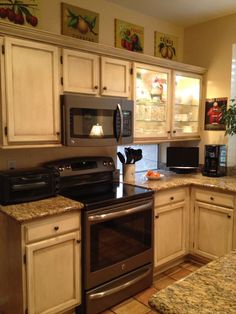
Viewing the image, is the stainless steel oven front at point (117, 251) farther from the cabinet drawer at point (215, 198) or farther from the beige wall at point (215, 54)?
the beige wall at point (215, 54)

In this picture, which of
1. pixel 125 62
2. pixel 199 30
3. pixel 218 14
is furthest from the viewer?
pixel 199 30

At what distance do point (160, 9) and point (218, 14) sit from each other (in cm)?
69

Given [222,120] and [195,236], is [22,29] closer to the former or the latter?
[222,120]

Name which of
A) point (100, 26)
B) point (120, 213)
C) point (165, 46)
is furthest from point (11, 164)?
point (165, 46)

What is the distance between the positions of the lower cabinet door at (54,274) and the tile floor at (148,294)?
0.43m

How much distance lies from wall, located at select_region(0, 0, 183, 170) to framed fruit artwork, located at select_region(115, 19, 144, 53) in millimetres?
53

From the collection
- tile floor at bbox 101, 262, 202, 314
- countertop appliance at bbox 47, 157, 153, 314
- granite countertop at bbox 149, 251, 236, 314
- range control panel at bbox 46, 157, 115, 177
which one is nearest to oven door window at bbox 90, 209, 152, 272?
countertop appliance at bbox 47, 157, 153, 314

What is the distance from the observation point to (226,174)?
337 cm

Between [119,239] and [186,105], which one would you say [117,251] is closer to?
[119,239]

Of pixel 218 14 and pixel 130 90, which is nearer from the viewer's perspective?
pixel 130 90

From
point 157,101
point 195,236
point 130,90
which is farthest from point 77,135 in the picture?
point 195,236

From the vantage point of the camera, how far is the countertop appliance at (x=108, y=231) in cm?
221

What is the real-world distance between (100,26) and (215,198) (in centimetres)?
209

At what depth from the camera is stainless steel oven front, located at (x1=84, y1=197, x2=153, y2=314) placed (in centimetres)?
221
